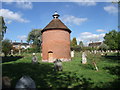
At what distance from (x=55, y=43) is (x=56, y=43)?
0.22m

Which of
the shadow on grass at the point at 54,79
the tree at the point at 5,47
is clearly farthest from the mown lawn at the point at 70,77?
the tree at the point at 5,47

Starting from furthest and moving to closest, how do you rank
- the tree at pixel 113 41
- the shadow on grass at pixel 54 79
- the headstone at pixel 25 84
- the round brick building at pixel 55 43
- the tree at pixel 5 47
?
1. the tree at pixel 5 47
2. the tree at pixel 113 41
3. the round brick building at pixel 55 43
4. the shadow on grass at pixel 54 79
5. the headstone at pixel 25 84

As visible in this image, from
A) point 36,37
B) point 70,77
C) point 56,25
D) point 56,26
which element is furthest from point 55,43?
point 36,37

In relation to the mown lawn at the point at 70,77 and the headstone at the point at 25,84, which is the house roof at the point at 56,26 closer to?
the mown lawn at the point at 70,77

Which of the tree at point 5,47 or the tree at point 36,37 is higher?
the tree at point 36,37

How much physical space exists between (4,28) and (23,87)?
41.9 m

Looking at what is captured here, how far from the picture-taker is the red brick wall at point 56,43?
28422 mm

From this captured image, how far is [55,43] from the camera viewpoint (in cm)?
2848

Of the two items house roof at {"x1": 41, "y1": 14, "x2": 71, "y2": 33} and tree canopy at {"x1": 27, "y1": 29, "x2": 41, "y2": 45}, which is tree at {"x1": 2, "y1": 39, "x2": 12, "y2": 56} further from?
tree canopy at {"x1": 27, "y1": 29, "x2": 41, "y2": 45}

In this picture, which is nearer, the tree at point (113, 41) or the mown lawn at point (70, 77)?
the mown lawn at point (70, 77)

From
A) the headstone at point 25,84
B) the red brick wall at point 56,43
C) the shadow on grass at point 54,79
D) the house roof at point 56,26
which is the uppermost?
the house roof at point 56,26

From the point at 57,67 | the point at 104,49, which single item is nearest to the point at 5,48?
the point at 57,67

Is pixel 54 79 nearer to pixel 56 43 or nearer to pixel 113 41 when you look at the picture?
pixel 56 43

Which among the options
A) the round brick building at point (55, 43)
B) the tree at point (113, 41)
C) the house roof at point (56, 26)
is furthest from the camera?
the tree at point (113, 41)
